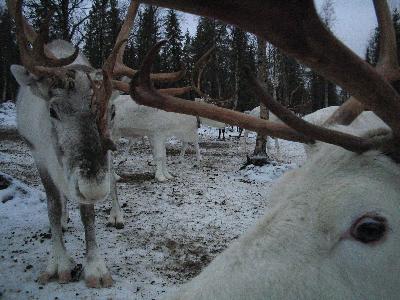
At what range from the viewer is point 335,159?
4.46 ft

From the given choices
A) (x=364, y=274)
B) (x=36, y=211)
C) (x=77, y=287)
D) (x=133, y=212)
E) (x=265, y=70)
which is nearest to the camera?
(x=364, y=274)

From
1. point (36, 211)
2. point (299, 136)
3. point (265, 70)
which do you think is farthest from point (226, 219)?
point (265, 70)

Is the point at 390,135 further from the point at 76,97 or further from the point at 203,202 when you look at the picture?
the point at 203,202

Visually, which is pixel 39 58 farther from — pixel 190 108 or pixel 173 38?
pixel 173 38

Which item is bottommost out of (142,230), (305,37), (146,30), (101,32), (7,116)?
(142,230)

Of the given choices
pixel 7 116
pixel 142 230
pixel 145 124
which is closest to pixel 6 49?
pixel 7 116

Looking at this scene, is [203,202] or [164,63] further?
[164,63]

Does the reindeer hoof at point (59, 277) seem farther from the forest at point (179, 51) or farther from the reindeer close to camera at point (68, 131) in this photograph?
the forest at point (179, 51)

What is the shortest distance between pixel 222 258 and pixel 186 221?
4.13 m

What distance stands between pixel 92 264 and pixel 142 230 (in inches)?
63.5

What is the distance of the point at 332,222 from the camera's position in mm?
1208

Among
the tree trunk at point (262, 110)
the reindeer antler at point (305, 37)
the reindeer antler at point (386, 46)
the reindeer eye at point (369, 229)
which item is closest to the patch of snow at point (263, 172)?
the tree trunk at point (262, 110)

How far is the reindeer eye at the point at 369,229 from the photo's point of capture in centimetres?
115

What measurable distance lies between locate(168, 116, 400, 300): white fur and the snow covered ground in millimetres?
357
